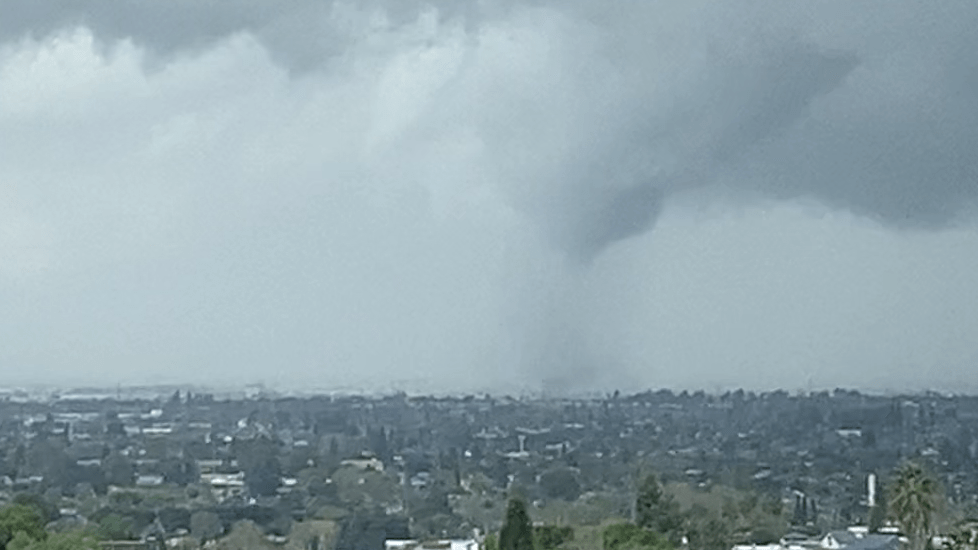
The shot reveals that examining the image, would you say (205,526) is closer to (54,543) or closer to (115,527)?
(115,527)

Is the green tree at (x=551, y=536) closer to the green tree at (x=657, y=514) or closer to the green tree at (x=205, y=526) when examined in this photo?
the green tree at (x=657, y=514)

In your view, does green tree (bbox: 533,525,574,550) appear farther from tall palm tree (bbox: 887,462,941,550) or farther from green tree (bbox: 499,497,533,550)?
tall palm tree (bbox: 887,462,941,550)

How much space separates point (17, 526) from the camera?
49.5m

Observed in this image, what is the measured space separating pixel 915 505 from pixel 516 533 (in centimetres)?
1069

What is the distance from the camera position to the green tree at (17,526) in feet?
160

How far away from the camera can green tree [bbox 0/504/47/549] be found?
4892cm

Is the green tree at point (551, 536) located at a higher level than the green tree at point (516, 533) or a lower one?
lower

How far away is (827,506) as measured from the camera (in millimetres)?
94688

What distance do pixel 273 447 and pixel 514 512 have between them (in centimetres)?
8914

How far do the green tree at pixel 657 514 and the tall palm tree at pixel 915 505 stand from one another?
11.7m

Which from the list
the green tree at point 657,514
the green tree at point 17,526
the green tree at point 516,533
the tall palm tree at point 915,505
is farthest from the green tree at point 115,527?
the tall palm tree at point 915,505

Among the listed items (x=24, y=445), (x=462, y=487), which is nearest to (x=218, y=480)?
(x=462, y=487)

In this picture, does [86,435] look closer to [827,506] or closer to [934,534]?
[827,506]

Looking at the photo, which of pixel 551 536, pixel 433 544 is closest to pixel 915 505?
pixel 551 536
